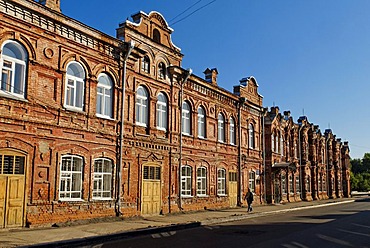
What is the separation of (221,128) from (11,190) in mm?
16486

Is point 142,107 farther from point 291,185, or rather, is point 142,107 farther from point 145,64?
point 291,185

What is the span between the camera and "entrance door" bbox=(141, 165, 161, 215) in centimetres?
1928

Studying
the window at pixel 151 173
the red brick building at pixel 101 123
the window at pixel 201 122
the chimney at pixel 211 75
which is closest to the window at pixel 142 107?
the red brick building at pixel 101 123

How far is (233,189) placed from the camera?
27.6 m

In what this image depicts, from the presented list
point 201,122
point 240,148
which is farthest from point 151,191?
point 240,148

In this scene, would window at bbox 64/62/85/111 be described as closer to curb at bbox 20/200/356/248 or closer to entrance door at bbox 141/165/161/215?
entrance door at bbox 141/165/161/215

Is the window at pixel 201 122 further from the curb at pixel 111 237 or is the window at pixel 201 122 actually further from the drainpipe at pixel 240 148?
the curb at pixel 111 237

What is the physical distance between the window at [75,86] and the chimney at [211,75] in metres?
11.9

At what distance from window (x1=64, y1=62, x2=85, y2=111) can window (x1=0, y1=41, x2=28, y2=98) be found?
2.05 meters

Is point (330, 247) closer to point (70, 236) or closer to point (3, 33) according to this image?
point (70, 236)

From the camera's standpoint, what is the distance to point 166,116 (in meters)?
21.6

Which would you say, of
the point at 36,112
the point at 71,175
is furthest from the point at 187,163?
the point at 36,112

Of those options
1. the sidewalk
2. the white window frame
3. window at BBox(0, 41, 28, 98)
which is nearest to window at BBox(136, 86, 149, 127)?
the sidewalk

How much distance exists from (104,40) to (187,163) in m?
9.04
